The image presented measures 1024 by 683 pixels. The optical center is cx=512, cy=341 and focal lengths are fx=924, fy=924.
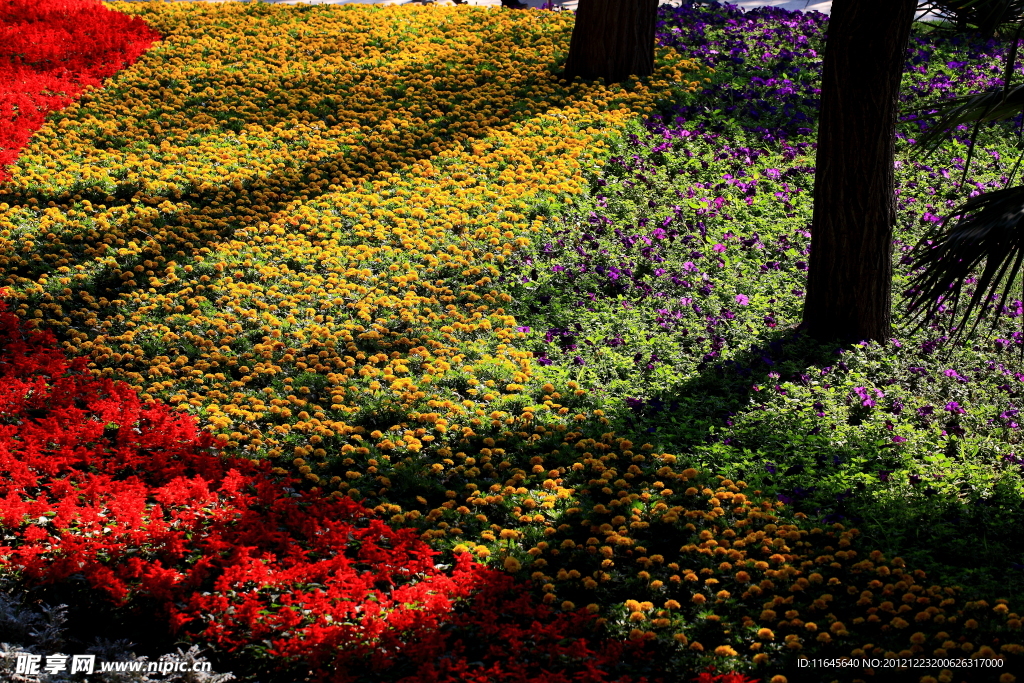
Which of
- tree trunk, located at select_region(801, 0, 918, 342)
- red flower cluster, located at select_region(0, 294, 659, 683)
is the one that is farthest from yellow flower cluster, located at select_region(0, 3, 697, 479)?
tree trunk, located at select_region(801, 0, 918, 342)

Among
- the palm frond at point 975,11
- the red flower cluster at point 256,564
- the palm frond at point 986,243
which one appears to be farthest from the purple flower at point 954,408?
the red flower cluster at point 256,564

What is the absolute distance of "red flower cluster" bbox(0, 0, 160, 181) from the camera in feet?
31.8

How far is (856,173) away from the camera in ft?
22.0

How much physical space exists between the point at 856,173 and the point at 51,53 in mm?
9251

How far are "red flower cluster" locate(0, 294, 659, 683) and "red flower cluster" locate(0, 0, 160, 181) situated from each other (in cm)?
466

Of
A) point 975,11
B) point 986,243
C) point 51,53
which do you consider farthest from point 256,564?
point 51,53

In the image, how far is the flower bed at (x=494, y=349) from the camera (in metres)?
4.51

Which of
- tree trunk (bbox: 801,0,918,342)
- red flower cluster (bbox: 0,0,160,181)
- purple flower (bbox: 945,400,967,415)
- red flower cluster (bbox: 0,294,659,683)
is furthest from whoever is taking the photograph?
red flower cluster (bbox: 0,0,160,181)

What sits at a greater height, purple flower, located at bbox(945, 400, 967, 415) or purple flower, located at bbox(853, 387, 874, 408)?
purple flower, located at bbox(853, 387, 874, 408)

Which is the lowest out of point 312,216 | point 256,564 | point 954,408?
point 256,564

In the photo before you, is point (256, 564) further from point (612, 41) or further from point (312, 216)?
point (612, 41)

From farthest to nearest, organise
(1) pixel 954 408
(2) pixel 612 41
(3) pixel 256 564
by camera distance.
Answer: (2) pixel 612 41
(1) pixel 954 408
(3) pixel 256 564

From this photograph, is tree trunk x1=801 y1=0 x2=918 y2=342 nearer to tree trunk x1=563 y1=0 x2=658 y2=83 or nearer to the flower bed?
the flower bed

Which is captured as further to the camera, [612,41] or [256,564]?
[612,41]
